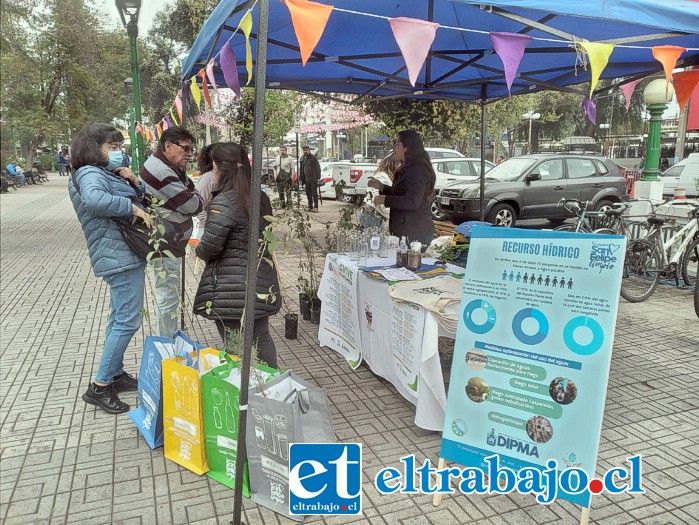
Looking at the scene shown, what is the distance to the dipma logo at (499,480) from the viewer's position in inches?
91.2

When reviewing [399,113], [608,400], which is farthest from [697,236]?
[399,113]

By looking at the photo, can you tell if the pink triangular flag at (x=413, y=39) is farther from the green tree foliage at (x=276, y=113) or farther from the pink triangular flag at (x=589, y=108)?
the green tree foliage at (x=276, y=113)

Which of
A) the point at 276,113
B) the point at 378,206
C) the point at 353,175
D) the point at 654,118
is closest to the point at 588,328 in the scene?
the point at 378,206

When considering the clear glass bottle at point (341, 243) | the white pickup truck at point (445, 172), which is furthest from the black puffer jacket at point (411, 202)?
the white pickup truck at point (445, 172)

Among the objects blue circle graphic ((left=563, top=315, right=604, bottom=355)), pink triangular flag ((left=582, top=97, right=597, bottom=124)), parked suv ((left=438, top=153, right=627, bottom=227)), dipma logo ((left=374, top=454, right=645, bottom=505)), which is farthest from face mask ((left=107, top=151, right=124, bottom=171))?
parked suv ((left=438, top=153, right=627, bottom=227))

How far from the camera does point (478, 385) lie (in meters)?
2.49

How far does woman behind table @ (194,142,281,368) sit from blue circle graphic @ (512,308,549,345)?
4.87 feet

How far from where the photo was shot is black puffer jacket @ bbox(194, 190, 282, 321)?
10.0 feet

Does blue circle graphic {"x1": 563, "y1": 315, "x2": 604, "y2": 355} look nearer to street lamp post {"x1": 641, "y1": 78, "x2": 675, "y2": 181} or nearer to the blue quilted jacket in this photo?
the blue quilted jacket

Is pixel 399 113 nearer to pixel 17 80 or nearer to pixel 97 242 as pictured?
pixel 97 242

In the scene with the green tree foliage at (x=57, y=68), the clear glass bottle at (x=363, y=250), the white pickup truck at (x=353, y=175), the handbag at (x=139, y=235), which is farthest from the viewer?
the green tree foliage at (x=57, y=68)

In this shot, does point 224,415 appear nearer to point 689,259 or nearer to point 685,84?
point 685,84

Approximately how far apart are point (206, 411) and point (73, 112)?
3157 cm

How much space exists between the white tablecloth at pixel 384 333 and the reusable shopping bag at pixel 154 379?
4.06ft
